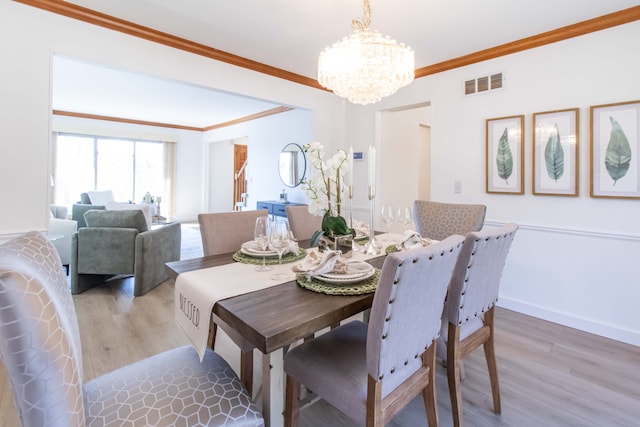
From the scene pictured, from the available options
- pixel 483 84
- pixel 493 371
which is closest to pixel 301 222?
pixel 493 371

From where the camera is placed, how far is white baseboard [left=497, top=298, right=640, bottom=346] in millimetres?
2395

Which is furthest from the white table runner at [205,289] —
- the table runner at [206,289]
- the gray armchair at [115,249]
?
the gray armchair at [115,249]

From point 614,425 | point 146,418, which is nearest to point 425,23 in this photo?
point 614,425

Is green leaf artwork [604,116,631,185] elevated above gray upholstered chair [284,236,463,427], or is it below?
above

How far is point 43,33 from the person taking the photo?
7.41 feet

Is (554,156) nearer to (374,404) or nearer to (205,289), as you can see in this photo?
(374,404)

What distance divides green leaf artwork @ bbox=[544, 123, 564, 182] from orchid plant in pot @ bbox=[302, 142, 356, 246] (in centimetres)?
214

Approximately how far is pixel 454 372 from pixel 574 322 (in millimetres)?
1946

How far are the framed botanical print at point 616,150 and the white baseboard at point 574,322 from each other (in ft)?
3.35

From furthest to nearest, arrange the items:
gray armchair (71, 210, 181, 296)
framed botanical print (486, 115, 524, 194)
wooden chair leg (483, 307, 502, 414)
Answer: gray armchair (71, 210, 181, 296) < framed botanical print (486, 115, 524, 194) < wooden chair leg (483, 307, 502, 414)

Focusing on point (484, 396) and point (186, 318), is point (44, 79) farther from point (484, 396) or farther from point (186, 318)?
point (484, 396)

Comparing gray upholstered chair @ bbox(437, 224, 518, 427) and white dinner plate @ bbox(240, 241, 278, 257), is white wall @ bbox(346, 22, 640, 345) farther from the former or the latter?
white dinner plate @ bbox(240, 241, 278, 257)

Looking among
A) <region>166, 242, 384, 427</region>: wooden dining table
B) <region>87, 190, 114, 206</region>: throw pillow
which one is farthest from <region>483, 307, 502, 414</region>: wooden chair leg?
<region>87, 190, 114, 206</region>: throw pillow

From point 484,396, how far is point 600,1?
9.01 ft
